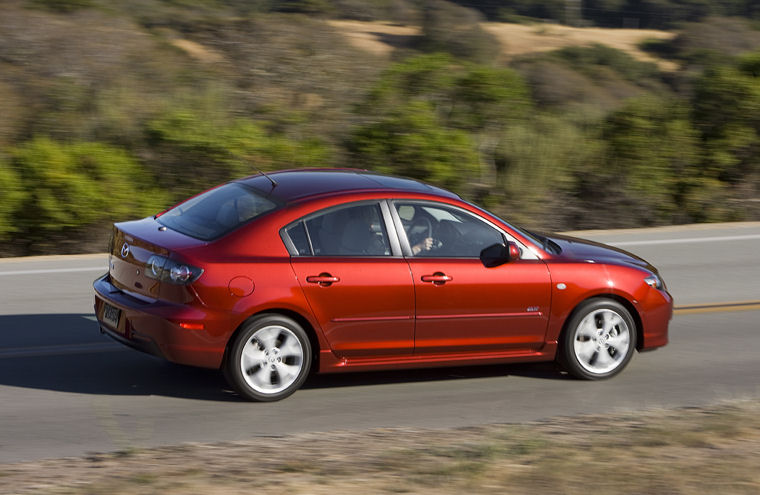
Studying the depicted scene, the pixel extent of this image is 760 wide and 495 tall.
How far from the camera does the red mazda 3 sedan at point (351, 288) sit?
7.12 m

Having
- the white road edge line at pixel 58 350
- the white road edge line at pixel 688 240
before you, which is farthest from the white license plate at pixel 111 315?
the white road edge line at pixel 688 240

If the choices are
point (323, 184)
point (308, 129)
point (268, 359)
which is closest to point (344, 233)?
point (323, 184)

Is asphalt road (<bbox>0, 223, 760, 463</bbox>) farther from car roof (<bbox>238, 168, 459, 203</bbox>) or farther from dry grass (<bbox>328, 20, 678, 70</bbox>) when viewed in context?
dry grass (<bbox>328, 20, 678, 70</bbox>)

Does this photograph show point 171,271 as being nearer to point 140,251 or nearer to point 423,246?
point 140,251

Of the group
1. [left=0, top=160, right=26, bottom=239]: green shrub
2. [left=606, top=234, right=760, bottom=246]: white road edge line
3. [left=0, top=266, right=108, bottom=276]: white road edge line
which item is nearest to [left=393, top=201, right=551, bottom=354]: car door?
[left=0, top=266, right=108, bottom=276]: white road edge line

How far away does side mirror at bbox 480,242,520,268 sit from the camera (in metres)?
7.82

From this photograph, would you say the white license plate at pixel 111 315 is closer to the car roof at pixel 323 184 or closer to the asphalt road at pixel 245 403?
the asphalt road at pixel 245 403

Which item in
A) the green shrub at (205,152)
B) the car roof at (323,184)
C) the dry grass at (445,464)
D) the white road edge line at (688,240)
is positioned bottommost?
the dry grass at (445,464)

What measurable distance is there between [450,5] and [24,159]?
28.8 meters

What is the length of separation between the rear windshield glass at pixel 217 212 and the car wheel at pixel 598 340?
101 inches

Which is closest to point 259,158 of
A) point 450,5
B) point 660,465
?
point 660,465

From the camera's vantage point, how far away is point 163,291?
23.4 feet

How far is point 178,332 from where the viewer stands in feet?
23.0

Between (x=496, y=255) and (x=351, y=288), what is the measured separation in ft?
3.81
